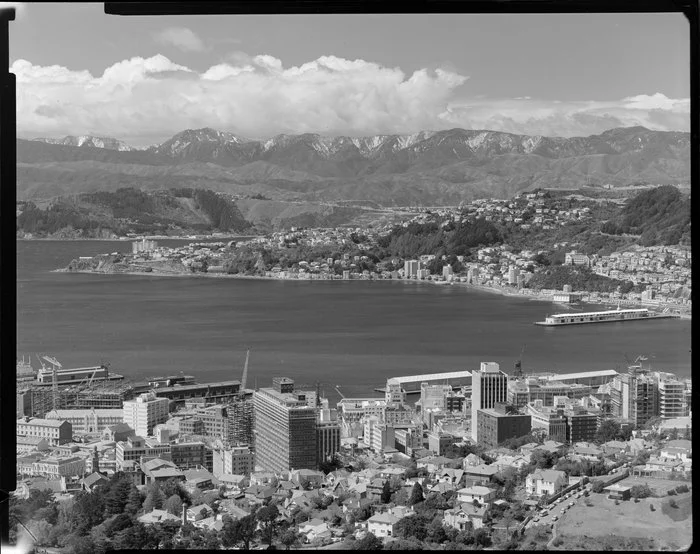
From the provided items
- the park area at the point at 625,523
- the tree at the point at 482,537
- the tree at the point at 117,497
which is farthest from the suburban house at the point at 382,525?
the tree at the point at 117,497

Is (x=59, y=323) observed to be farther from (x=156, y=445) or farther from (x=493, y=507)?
(x=493, y=507)

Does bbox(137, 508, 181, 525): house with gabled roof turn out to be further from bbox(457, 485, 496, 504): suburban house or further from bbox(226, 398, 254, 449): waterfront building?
bbox(457, 485, 496, 504): suburban house

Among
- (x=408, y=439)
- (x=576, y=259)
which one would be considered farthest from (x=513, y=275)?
(x=408, y=439)

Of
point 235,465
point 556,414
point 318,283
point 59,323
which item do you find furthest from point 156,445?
point 556,414

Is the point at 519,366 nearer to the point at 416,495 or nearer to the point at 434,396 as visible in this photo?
the point at 434,396

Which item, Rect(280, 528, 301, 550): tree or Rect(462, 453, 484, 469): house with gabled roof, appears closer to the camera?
Rect(280, 528, 301, 550): tree

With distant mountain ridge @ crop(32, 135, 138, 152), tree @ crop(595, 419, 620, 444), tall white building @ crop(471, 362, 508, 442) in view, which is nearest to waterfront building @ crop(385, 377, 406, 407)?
tall white building @ crop(471, 362, 508, 442)
